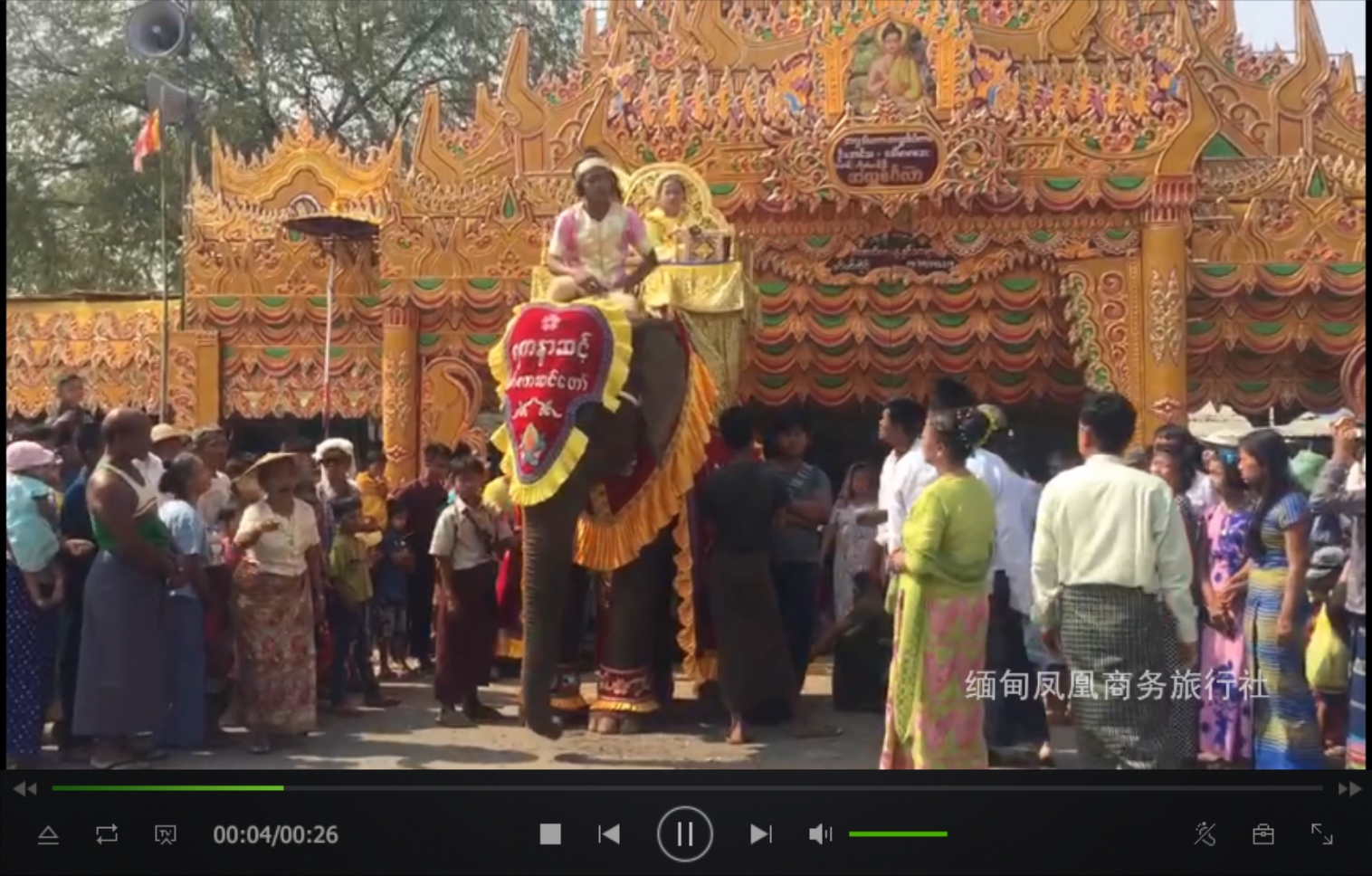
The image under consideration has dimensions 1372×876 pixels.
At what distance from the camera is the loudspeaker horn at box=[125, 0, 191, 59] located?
81.2 inches

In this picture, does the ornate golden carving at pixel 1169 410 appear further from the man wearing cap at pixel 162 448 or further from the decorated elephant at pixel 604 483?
the man wearing cap at pixel 162 448

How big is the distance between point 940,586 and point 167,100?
68.3 inches

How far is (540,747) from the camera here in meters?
2.72

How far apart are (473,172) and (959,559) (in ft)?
15.0

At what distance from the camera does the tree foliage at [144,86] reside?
2.02 m

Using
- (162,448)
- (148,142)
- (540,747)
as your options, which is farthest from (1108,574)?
(162,448)

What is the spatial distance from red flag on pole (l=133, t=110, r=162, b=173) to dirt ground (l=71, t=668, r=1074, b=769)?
116cm

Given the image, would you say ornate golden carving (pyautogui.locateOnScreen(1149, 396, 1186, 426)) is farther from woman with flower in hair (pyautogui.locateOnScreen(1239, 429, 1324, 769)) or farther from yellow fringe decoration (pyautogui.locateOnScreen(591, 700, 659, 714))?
yellow fringe decoration (pyautogui.locateOnScreen(591, 700, 659, 714))

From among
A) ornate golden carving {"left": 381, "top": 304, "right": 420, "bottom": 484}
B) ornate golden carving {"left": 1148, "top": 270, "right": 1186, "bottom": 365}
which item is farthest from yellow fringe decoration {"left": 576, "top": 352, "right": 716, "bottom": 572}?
ornate golden carving {"left": 1148, "top": 270, "right": 1186, "bottom": 365}
